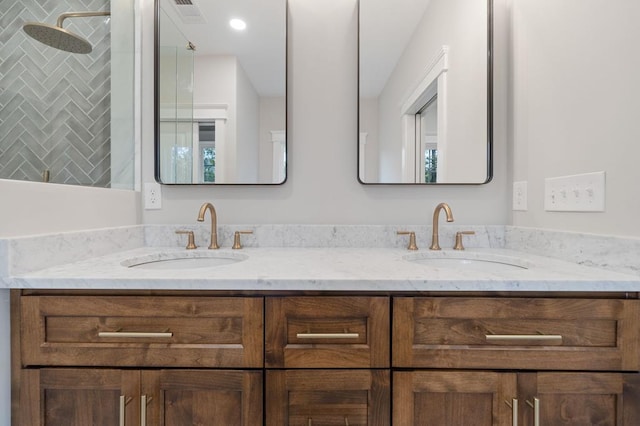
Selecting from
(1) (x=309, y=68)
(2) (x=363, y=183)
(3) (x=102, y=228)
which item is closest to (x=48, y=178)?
(3) (x=102, y=228)

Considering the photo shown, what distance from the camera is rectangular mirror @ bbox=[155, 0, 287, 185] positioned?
1.36m

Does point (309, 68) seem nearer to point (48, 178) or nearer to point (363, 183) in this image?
point (363, 183)

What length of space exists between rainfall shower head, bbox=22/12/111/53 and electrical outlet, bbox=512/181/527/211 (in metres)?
1.94

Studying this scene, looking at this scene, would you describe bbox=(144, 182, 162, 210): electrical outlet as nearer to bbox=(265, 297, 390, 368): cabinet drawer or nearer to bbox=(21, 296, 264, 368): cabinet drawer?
bbox=(21, 296, 264, 368): cabinet drawer

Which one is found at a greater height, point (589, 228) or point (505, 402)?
point (589, 228)

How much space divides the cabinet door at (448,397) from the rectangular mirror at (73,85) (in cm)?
135

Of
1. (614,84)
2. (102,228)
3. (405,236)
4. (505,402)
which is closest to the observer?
(505,402)

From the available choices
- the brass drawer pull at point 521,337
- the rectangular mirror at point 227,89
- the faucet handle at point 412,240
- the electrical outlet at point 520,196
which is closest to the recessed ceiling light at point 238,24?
the rectangular mirror at point 227,89

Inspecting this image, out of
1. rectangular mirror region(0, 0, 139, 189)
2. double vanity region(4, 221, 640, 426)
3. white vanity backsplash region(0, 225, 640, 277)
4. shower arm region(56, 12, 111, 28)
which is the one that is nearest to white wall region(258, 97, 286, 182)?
white vanity backsplash region(0, 225, 640, 277)

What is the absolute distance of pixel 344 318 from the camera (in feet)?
2.55

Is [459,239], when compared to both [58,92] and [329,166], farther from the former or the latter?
[58,92]

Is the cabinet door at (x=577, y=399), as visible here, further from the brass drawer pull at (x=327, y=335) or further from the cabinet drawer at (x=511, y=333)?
the brass drawer pull at (x=327, y=335)

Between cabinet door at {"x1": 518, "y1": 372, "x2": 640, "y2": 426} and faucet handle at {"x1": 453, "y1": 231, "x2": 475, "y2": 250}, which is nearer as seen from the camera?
cabinet door at {"x1": 518, "y1": 372, "x2": 640, "y2": 426}

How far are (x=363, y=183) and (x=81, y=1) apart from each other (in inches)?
57.9
